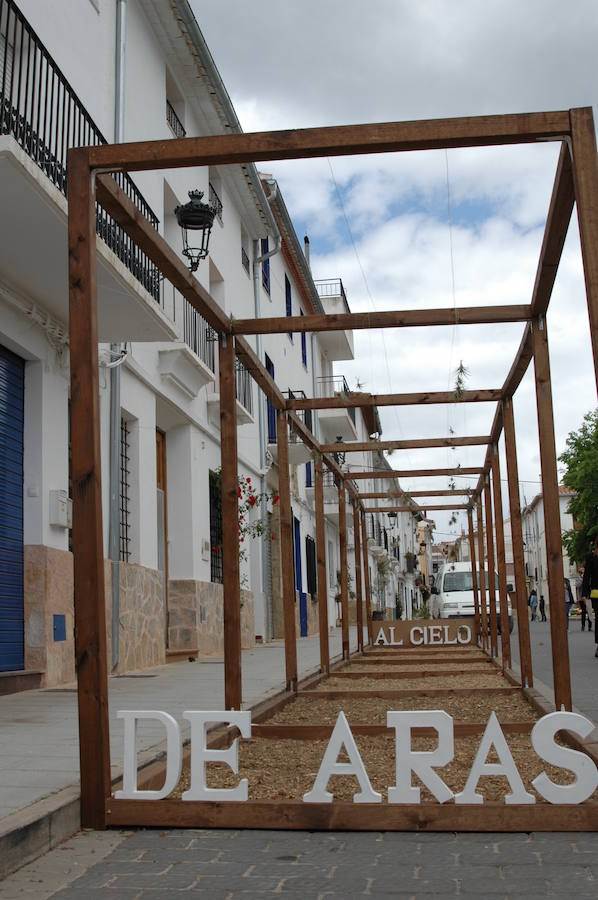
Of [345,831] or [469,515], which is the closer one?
[345,831]

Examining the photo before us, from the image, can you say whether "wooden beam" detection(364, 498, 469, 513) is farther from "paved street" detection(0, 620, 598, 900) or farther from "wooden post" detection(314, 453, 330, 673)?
"paved street" detection(0, 620, 598, 900)

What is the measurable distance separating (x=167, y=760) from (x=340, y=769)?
0.74m

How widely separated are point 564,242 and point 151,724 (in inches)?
165

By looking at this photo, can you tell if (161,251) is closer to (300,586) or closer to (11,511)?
(11,511)

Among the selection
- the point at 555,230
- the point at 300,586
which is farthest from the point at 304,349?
the point at 555,230

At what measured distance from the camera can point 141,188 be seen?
45.2 ft

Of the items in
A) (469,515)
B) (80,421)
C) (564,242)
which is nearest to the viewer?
(80,421)

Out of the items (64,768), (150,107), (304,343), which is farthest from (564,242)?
(304,343)

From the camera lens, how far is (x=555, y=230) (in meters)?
6.04

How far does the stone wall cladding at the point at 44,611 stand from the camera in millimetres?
9852

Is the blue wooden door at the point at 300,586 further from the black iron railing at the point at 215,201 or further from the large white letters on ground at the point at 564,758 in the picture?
the large white letters on ground at the point at 564,758

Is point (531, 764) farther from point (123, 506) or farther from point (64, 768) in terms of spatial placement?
point (123, 506)

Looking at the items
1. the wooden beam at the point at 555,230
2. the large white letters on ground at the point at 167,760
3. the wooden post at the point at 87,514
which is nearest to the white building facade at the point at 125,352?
the wooden post at the point at 87,514

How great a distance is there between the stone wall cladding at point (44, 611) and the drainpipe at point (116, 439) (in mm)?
1468
